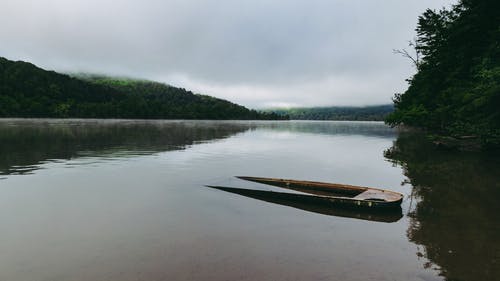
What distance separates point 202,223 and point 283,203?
18.0ft

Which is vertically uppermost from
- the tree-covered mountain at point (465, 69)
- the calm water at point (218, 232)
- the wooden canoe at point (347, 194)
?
the tree-covered mountain at point (465, 69)

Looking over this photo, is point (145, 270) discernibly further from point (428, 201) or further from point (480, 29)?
point (480, 29)

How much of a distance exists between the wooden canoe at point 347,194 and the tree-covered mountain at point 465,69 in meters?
17.2

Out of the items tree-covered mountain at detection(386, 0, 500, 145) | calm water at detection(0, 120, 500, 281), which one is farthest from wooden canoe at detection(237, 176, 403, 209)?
tree-covered mountain at detection(386, 0, 500, 145)

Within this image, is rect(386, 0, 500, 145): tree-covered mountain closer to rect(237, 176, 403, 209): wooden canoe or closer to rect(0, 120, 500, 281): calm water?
rect(0, 120, 500, 281): calm water

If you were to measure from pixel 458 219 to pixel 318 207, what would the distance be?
6465mm

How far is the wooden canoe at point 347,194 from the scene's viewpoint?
15.9m

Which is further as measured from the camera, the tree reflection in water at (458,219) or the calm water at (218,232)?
the tree reflection in water at (458,219)

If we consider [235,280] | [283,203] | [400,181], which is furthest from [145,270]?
[400,181]

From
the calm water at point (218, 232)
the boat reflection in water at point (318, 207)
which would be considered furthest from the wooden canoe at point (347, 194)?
the calm water at point (218, 232)

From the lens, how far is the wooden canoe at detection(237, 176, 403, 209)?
15.9 m

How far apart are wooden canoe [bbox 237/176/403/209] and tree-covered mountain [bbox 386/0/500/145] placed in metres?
17.2

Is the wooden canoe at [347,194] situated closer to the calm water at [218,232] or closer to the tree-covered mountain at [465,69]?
the calm water at [218,232]

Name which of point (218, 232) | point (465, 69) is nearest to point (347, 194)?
point (218, 232)
